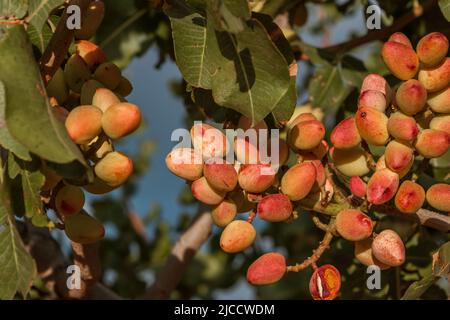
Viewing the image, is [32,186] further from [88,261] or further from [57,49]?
[88,261]

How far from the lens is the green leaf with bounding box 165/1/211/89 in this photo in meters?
1.08

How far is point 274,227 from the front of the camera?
2.88 m

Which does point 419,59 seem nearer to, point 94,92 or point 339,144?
point 339,144

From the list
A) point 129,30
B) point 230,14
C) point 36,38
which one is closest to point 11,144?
point 36,38

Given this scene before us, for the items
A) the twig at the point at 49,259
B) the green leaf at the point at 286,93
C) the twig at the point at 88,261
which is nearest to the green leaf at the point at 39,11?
the green leaf at the point at 286,93

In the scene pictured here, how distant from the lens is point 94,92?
1.06m

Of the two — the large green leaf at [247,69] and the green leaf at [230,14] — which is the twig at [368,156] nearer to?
the large green leaf at [247,69]

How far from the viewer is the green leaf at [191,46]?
1.08 m

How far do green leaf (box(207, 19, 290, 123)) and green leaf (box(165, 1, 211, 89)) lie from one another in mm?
45

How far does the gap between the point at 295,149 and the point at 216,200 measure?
135 mm

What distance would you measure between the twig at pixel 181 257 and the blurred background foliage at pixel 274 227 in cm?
25

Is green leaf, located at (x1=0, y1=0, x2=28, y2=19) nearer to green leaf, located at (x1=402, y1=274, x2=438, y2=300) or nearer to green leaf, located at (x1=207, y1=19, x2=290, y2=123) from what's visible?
green leaf, located at (x1=207, y1=19, x2=290, y2=123)
